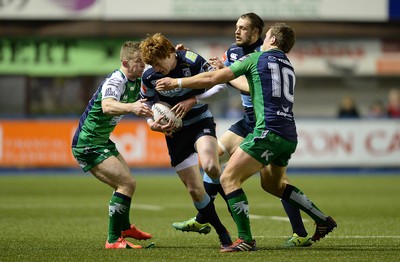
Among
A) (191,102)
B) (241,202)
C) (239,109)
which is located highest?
(191,102)

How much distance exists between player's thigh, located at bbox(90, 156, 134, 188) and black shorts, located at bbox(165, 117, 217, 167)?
1.78 ft

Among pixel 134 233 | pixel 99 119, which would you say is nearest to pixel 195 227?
pixel 134 233

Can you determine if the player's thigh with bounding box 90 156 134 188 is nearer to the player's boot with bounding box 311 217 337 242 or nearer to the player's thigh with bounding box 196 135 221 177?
the player's thigh with bounding box 196 135 221 177

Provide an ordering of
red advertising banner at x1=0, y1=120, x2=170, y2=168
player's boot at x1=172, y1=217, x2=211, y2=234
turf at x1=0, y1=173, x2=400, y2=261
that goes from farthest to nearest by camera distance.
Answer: red advertising banner at x1=0, y1=120, x2=170, y2=168, player's boot at x1=172, y1=217, x2=211, y2=234, turf at x1=0, y1=173, x2=400, y2=261

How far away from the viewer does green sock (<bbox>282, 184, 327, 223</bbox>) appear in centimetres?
954

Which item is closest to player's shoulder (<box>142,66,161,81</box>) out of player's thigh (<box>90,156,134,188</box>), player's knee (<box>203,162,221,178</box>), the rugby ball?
the rugby ball

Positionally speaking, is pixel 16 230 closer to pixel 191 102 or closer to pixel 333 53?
pixel 191 102

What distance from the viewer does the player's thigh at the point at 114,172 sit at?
9.74m

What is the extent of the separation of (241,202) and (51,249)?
1923 millimetres

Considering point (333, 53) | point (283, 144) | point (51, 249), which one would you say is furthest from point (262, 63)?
point (333, 53)

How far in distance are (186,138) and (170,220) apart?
10.5ft

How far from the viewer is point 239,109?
26422 mm

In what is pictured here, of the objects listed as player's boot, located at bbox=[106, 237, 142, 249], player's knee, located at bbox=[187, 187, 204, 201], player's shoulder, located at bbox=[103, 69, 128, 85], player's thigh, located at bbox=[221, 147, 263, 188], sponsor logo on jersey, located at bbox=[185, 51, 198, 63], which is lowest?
player's boot, located at bbox=[106, 237, 142, 249]

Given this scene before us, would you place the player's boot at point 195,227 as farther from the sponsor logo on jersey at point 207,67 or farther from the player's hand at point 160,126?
the sponsor logo on jersey at point 207,67
